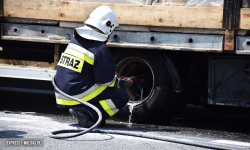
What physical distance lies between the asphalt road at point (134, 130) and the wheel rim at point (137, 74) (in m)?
0.42

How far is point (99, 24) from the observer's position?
384 centimetres

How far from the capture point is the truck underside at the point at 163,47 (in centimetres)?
382

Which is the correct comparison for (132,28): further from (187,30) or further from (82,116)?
A: (82,116)

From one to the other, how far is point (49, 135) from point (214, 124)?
240 centimetres

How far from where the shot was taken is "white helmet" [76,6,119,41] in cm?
383

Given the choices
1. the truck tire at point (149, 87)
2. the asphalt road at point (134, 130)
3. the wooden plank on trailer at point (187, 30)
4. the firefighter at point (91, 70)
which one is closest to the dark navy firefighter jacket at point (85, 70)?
the firefighter at point (91, 70)

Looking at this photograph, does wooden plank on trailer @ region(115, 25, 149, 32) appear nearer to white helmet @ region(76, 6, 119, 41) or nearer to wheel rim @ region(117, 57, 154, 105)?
white helmet @ region(76, 6, 119, 41)

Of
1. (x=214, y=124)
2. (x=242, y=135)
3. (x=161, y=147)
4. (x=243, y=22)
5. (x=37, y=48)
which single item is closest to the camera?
(x=161, y=147)

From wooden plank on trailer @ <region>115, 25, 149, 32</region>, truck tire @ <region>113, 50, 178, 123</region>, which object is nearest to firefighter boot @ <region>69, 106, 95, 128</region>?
truck tire @ <region>113, 50, 178, 123</region>

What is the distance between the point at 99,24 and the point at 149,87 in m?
1.23

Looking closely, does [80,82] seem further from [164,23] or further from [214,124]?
[214,124]

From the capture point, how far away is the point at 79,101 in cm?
369

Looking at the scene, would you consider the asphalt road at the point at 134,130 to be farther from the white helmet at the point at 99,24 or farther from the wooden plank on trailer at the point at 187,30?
the wooden plank on trailer at the point at 187,30

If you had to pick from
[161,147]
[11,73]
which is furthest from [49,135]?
[11,73]
